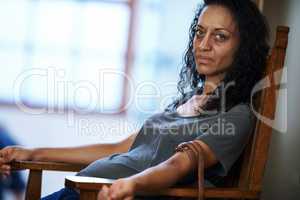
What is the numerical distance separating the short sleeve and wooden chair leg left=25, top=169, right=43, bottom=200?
57 centimetres

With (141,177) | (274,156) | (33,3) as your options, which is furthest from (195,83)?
(33,3)

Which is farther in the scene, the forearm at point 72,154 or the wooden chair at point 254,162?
the forearm at point 72,154

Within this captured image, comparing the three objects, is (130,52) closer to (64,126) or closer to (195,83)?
(64,126)

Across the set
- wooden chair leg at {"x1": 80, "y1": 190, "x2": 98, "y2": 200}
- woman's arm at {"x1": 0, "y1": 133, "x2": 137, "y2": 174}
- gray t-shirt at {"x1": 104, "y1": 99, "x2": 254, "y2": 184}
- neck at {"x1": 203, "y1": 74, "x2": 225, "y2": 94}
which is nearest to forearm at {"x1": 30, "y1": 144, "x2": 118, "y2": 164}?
woman's arm at {"x1": 0, "y1": 133, "x2": 137, "y2": 174}

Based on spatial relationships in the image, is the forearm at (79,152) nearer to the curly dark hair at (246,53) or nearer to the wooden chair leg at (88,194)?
the curly dark hair at (246,53)

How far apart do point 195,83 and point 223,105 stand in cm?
32

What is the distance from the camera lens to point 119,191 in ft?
3.25

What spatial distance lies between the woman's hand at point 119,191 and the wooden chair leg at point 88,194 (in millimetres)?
48

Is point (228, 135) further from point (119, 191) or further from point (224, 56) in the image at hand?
point (119, 191)

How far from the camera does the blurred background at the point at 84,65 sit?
7.89 ft

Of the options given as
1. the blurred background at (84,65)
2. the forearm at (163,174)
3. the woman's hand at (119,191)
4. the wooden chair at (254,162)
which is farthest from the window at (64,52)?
the woman's hand at (119,191)

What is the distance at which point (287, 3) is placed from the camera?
201cm

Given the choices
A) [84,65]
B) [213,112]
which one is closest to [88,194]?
[213,112]

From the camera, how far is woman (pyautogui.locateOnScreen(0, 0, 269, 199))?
131 cm
